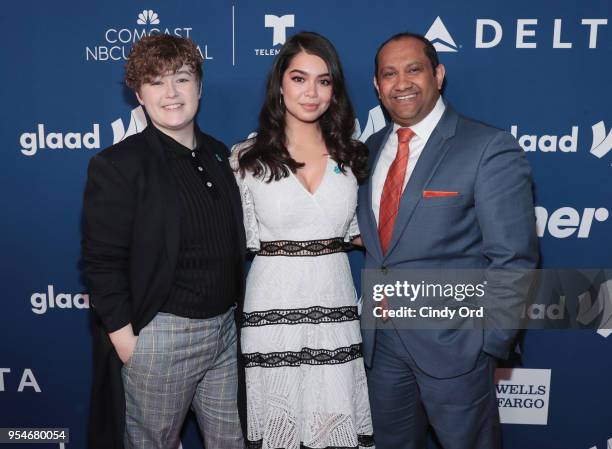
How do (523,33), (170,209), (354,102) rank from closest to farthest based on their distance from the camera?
1. (170,209)
2. (523,33)
3. (354,102)

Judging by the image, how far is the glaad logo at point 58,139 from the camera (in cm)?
260

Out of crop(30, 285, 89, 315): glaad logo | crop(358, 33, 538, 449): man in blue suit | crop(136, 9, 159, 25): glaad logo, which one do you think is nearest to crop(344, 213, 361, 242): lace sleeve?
crop(358, 33, 538, 449): man in blue suit

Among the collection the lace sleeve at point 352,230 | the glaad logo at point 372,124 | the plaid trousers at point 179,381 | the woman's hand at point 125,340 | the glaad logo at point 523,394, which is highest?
the glaad logo at point 372,124

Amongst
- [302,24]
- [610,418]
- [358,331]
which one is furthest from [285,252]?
[610,418]

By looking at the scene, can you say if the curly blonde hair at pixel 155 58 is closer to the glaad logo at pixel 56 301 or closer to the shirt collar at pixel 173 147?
the shirt collar at pixel 173 147

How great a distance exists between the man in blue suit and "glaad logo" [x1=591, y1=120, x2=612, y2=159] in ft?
2.40

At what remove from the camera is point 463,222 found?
6.54 feet

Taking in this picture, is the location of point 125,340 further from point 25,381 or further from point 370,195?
point 25,381

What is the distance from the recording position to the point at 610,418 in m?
2.70

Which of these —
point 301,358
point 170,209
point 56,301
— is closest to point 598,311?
point 301,358

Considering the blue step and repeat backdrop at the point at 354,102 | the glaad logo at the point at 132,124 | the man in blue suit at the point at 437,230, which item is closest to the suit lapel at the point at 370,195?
the man in blue suit at the point at 437,230

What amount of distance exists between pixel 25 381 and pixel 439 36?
245 centimetres

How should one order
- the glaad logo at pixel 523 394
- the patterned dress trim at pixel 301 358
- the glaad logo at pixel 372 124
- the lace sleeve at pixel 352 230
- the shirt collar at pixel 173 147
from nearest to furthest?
1. the shirt collar at pixel 173 147
2. the patterned dress trim at pixel 301 358
3. the lace sleeve at pixel 352 230
4. the glaad logo at pixel 372 124
5. the glaad logo at pixel 523 394

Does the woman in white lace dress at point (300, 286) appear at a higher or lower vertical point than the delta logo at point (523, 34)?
lower
